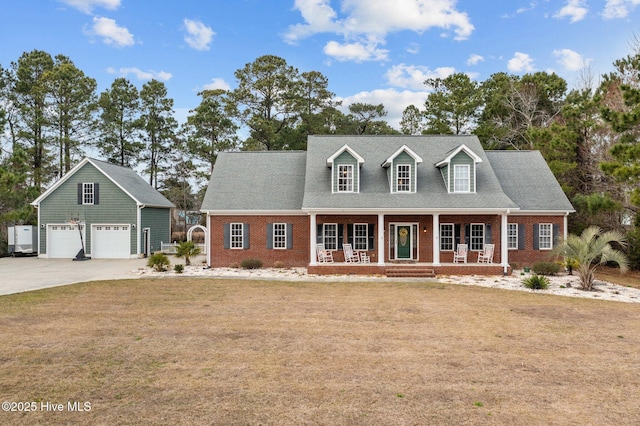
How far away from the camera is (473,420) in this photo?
475cm

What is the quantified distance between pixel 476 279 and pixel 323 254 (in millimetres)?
6795

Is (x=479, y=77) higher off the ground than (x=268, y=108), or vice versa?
(x=479, y=77)

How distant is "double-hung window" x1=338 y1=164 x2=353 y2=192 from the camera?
64.2ft

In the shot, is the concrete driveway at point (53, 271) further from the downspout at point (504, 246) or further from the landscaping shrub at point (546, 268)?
A: the landscaping shrub at point (546, 268)

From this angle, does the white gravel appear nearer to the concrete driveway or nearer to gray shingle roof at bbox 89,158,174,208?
the concrete driveway

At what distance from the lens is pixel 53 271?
19.0 metres

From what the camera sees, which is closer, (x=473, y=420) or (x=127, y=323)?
(x=473, y=420)

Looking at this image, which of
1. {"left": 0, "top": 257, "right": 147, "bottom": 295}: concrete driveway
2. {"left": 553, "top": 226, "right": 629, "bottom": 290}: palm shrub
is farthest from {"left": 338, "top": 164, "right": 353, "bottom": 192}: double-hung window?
{"left": 0, "top": 257, "right": 147, "bottom": 295}: concrete driveway

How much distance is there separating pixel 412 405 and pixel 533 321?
6099 millimetres

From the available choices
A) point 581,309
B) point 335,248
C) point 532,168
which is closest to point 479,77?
point 532,168

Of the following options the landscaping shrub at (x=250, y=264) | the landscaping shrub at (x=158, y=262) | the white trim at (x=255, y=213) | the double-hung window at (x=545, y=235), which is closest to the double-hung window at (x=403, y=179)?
the white trim at (x=255, y=213)

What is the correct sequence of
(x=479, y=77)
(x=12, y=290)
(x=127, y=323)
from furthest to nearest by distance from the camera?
(x=479, y=77), (x=12, y=290), (x=127, y=323)

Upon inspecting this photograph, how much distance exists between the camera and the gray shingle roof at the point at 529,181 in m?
20.0

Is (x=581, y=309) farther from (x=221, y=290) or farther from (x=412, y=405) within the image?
(x=221, y=290)
